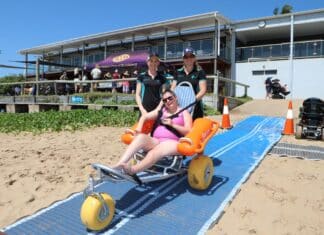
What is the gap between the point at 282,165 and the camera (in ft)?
17.8

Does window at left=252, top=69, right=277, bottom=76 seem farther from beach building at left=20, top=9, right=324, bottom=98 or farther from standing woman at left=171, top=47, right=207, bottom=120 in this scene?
standing woman at left=171, top=47, right=207, bottom=120

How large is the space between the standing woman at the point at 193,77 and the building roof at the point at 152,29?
19.2 m

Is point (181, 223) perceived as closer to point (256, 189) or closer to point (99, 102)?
point (256, 189)

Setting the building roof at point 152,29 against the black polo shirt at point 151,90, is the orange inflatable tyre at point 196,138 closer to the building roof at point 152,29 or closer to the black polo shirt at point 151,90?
the black polo shirt at point 151,90

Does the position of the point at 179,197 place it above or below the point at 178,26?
below

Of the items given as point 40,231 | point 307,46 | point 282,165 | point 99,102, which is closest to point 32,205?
point 40,231

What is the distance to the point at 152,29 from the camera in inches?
1083

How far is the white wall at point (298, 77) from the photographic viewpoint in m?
22.6

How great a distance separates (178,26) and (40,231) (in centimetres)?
2471

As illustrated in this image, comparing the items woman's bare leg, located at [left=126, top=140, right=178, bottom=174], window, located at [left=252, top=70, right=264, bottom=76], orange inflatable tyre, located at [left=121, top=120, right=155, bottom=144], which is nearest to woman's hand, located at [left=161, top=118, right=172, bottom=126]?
orange inflatable tyre, located at [left=121, top=120, right=155, bottom=144]

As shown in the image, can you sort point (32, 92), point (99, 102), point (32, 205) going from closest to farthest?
point (32, 205), point (99, 102), point (32, 92)

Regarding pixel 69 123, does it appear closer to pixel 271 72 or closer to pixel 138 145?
pixel 138 145

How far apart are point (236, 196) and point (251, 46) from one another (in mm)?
23683

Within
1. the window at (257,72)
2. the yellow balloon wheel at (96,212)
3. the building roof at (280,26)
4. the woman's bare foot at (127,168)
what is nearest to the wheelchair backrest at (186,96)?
the woman's bare foot at (127,168)
